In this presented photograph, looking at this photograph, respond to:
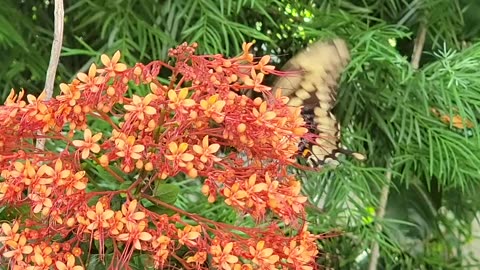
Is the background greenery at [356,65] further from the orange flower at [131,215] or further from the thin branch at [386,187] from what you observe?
the orange flower at [131,215]

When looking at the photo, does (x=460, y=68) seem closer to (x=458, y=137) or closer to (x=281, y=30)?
(x=458, y=137)

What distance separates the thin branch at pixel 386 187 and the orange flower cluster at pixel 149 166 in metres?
Answer: 0.43

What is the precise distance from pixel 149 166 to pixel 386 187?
522 millimetres

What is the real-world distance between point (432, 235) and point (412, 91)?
0.89ft

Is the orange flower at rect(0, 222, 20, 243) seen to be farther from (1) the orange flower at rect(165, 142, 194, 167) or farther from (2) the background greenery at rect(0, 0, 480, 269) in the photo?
(2) the background greenery at rect(0, 0, 480, 269)

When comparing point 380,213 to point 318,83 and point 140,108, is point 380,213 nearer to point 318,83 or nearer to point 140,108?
point 318,83

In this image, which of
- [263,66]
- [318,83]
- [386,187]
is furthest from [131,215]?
[386,187]

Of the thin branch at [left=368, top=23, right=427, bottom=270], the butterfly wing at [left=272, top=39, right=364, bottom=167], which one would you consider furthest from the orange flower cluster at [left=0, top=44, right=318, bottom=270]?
the thin branch at [left=368, top=23, right=427, bottom=270]

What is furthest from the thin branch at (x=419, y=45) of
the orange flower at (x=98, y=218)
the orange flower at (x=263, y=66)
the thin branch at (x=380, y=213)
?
the orange flower at (x=98, y=218)

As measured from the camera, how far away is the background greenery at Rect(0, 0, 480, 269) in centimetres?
68

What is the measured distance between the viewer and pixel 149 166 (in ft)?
1.09

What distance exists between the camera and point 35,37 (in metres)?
0.72

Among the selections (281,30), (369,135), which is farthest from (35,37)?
(369,135)

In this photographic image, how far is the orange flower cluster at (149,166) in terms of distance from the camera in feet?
1.05
